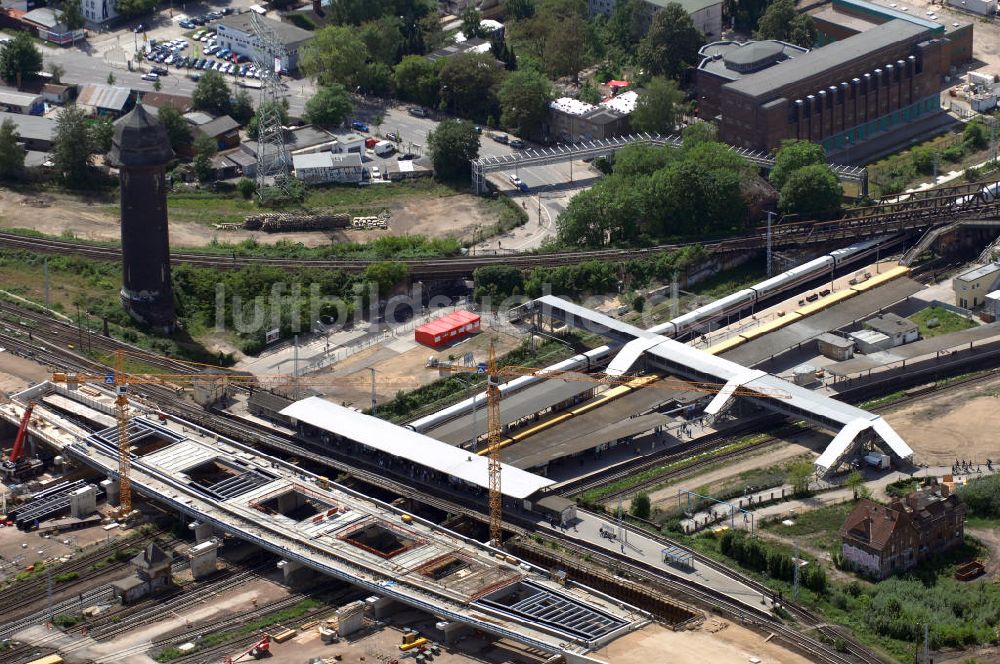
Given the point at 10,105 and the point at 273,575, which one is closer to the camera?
the point at 273,575

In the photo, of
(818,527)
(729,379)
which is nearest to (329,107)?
(729,379)

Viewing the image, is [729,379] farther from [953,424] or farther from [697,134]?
[697,134]

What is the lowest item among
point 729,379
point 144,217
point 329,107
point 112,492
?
point 112,492

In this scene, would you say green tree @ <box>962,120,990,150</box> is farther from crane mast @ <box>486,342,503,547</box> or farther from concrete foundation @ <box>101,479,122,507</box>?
concrete foundation @ <box>101,479,122,507</box>

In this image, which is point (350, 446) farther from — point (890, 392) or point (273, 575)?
point (890, 392)

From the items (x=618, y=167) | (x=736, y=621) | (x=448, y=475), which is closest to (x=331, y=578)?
(x=448, y=475)

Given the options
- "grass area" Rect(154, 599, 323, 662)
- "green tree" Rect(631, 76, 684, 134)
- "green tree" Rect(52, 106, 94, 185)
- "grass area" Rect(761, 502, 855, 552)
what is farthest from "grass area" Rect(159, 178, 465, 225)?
"grass area" Rect(154, 599, 323, 662)
